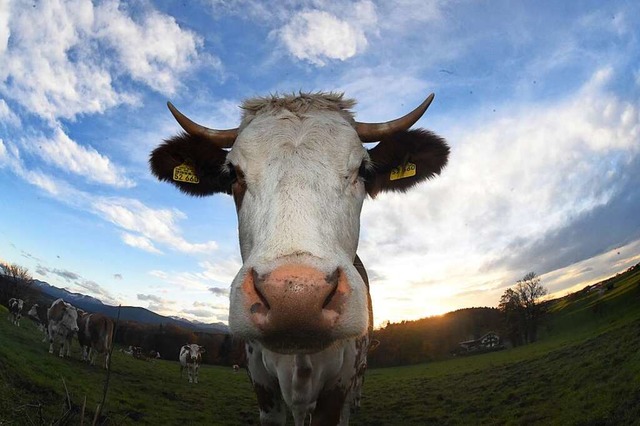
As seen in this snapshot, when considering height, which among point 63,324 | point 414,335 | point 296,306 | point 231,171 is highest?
point 231,171

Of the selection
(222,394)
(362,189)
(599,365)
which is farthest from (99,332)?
(599,365)

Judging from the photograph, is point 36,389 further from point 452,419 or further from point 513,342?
point 513,342

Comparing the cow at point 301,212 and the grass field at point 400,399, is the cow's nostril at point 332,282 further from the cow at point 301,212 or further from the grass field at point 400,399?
the grass field at point 400,399

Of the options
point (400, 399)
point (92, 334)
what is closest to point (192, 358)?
point (92, 334)

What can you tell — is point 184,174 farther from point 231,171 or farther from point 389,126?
point 389,126

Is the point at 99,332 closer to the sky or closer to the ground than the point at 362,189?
closer to the ground

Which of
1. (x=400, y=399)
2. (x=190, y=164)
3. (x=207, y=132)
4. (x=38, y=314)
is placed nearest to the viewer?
(x=207, y=132)

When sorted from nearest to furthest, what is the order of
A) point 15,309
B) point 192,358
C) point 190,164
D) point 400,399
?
1. point 190,164
2. point 400,399
3. point 192,358
4. point 15,309

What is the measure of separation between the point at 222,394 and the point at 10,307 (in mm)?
22853

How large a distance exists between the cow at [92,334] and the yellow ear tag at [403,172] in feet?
63.0

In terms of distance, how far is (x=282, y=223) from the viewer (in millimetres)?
2336

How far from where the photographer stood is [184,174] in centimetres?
483

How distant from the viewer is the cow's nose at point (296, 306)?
191cm

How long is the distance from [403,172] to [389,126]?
705 mm
